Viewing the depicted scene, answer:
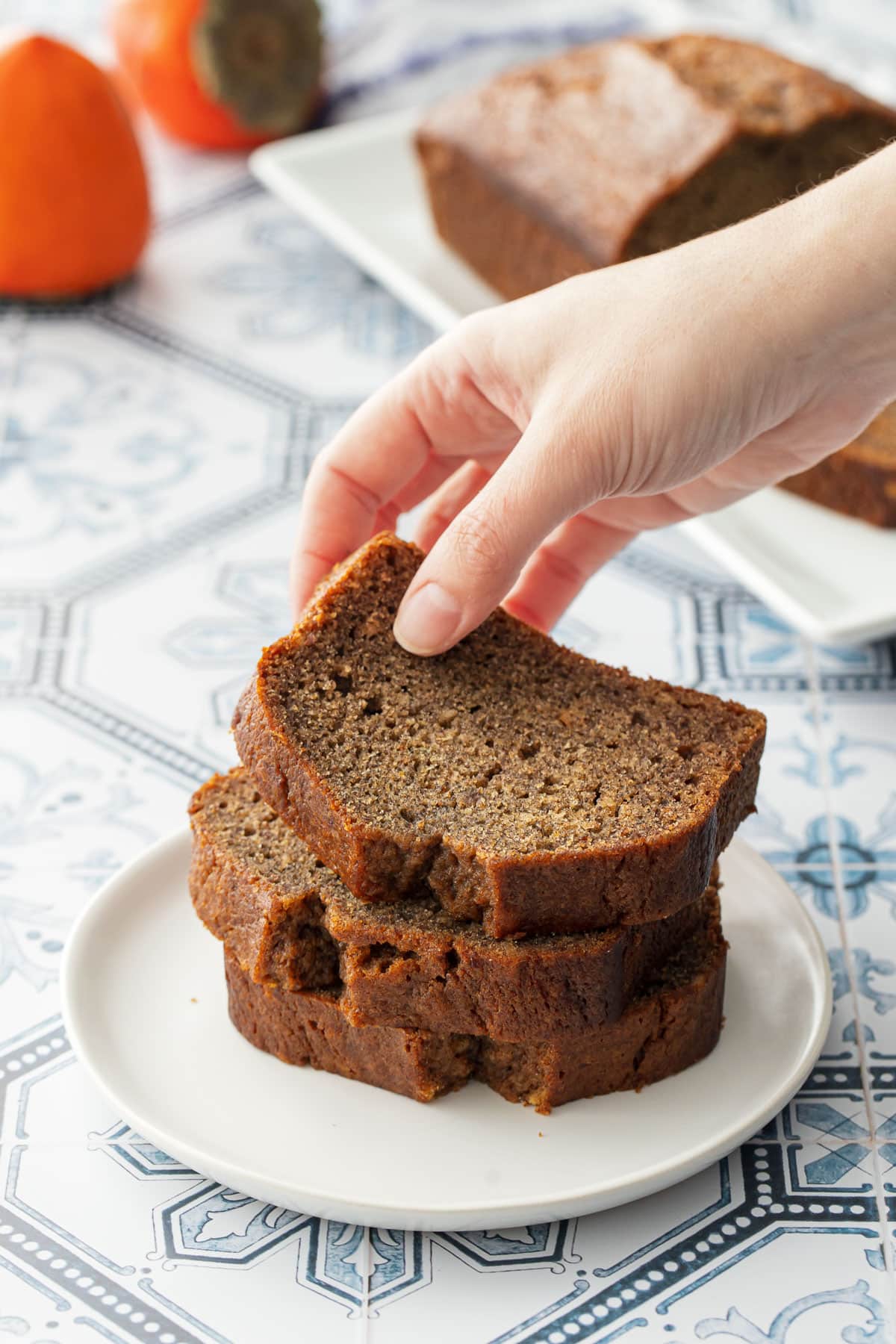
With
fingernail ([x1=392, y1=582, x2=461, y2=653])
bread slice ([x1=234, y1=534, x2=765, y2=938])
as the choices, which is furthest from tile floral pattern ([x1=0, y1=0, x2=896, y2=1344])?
fingernail ([x1=392, y1=582, x2=461, y2=653])

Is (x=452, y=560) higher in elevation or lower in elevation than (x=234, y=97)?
higher

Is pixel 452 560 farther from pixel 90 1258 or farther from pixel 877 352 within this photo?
pixel 90 1258

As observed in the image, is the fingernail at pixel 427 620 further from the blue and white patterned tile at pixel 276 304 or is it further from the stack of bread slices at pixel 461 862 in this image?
the blue and white patterned tile at pixel 276 304

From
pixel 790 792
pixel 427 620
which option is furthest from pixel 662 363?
pixel 790 792

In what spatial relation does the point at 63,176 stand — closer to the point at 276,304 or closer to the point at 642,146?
the point at 276,304

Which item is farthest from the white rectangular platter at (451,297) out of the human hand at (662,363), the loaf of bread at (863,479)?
the human hand at (662,363)

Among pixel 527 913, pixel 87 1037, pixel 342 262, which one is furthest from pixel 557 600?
pixel 342 262

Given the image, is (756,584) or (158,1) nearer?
(756,584)
